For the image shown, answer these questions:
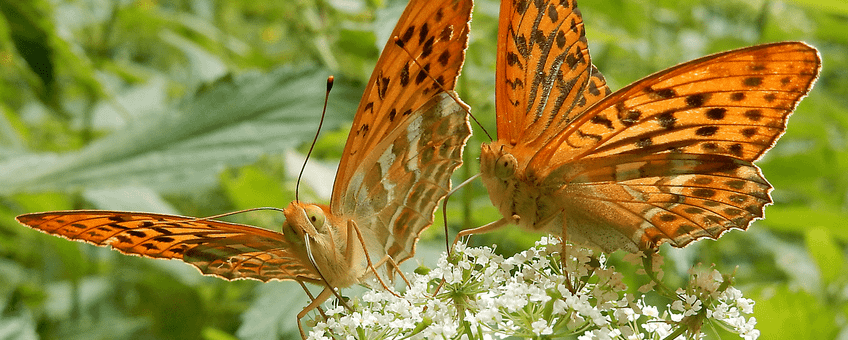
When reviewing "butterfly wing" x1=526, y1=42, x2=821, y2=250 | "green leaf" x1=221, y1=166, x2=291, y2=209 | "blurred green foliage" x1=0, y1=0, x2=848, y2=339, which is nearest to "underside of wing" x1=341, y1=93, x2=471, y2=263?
"butterfly wing" x1=526, y1=42, x2=821, y2=250

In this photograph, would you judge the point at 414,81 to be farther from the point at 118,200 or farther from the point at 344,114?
the point at 118,200

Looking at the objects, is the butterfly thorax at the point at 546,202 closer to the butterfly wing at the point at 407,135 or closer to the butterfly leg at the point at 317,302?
the butterfly wing at the point at 407,135

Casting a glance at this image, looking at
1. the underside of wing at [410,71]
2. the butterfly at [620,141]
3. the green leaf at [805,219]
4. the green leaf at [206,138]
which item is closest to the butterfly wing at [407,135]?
the underside of wing at [410,71]

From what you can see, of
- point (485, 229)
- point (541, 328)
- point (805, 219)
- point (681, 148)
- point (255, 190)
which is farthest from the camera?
point (805, 219)

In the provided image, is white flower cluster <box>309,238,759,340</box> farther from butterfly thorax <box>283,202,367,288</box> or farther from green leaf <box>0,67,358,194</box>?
green leaf <box>0,67,358,194</box>

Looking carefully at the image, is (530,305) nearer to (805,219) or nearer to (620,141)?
(620,141)

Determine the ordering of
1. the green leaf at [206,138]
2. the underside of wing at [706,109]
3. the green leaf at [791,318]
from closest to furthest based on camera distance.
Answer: the underside of wing at [706,109], the green leaf at [206,138], the green leaf at [791,318]

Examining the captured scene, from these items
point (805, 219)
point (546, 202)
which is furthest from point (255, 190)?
point (805, 219)
